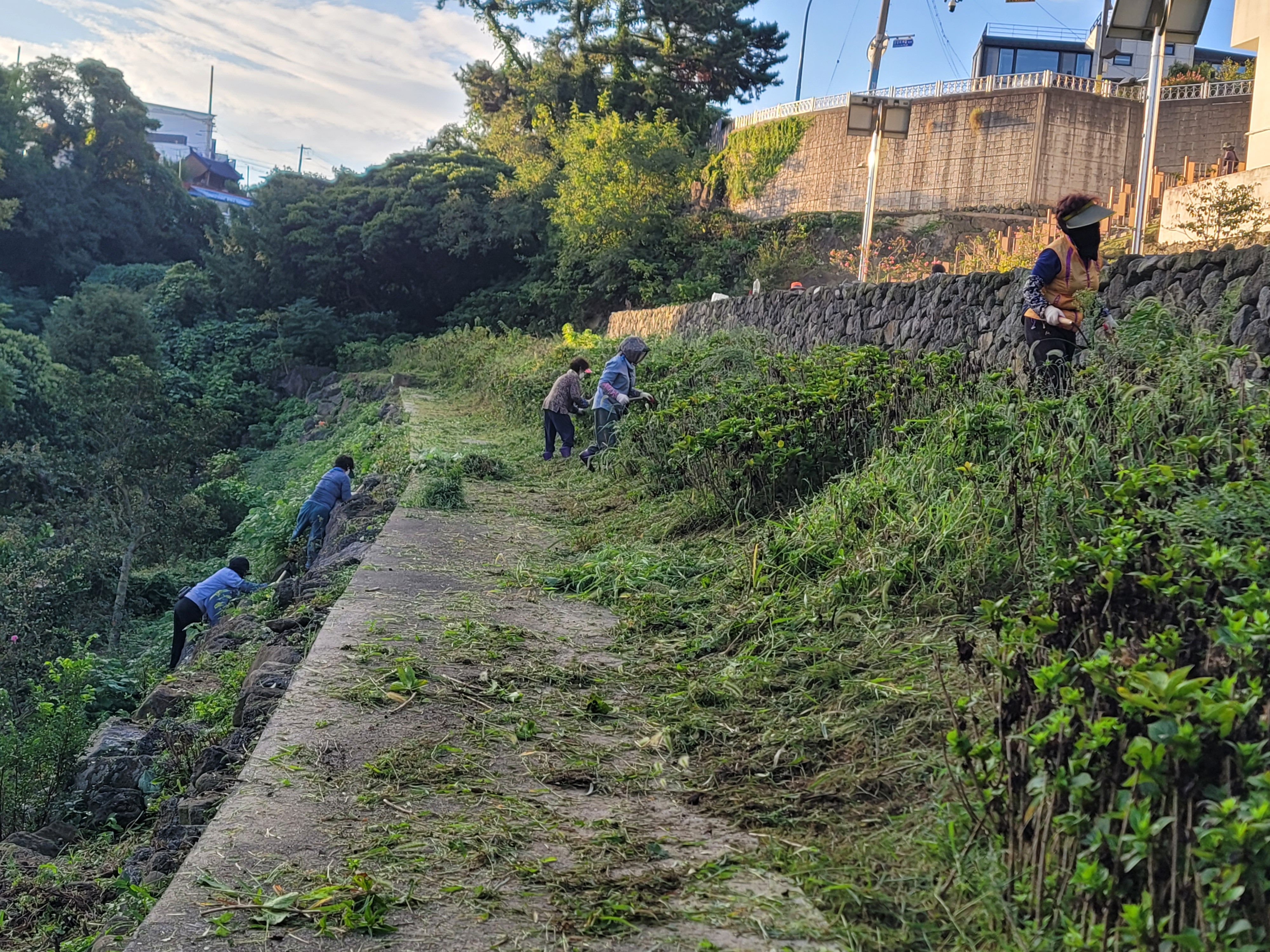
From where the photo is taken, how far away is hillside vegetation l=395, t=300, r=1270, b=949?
2064 mm

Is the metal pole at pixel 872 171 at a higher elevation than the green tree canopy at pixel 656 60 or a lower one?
lower

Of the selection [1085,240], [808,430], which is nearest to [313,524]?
[808,430]

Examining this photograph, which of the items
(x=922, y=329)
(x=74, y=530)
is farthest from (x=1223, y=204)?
(x=74, y=530)

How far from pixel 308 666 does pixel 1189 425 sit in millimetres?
3724

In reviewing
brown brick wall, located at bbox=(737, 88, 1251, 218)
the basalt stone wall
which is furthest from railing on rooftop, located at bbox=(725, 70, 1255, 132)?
the basalt stone wall

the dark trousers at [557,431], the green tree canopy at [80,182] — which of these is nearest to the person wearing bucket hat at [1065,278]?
the dark trousers at [557,431]

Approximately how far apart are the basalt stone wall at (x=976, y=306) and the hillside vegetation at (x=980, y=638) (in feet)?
1.05

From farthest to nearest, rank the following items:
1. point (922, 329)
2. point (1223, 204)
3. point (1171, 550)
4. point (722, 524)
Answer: point (1223, 204)
point (922, 329)
point (722, 524)
point (1171, 550)

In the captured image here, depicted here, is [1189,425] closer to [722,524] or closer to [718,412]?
[722,524]

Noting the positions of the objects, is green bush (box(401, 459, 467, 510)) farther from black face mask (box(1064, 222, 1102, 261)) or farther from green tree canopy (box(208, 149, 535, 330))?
green tree canopy (box(208, 149, 535, 330))

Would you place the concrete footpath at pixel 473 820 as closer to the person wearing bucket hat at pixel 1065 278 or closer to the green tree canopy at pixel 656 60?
the person wearing bucket hat at pixel 1065 278

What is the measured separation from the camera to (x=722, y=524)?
6566 mm

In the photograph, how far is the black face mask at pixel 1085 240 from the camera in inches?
236

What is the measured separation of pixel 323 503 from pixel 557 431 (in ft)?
8.60
